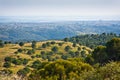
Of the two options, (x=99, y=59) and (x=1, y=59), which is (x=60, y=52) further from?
(x=99, y=59)

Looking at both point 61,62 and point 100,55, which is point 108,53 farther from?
point 61,62

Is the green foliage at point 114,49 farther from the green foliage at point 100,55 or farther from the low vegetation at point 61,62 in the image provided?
the green foliage at point 100,55

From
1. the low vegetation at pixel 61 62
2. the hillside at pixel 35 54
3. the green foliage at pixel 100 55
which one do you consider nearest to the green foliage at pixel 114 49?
the low vegetation at pixel 61 62

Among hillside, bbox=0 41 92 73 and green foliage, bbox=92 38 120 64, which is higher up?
green foliage, bbox=92 38 120 64

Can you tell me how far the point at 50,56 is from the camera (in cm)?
16962

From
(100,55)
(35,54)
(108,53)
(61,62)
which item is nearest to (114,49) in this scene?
(108,53)

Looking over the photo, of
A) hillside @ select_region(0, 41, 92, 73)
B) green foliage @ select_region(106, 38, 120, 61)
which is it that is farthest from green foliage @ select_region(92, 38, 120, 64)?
hillside @ select_region(0, 41, 92, 73)

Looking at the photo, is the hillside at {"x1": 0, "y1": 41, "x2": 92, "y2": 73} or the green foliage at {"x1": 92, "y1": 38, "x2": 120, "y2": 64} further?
the hillside at {"x1": 0, "y1": 41, "x2": 92, "y2": 73}

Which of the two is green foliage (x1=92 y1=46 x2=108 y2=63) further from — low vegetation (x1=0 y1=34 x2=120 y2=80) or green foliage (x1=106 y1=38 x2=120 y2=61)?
green foliage (x1=106 y1=38 x2=120 y2=61)

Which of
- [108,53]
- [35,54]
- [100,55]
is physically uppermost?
[108,53]

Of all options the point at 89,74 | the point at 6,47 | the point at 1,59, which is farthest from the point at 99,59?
the point at 6,47

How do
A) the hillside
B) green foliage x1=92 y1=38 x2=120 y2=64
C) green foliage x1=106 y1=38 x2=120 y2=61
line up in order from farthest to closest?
the hillside → green foliage x1=92 y1=38 x2=120 y2=64 → green foliage x1=106 y1=38 x2=120 y2=61

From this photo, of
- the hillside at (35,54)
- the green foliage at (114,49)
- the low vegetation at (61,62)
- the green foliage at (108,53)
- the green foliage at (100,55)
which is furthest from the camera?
the hillside at (35,54)

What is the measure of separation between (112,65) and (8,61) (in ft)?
423
